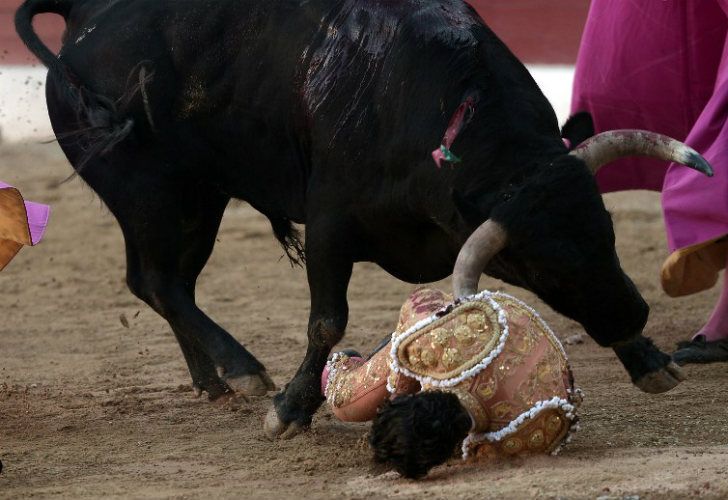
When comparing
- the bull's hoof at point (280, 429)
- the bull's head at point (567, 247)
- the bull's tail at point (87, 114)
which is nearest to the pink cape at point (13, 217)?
the bull's tail at point (87, 114)

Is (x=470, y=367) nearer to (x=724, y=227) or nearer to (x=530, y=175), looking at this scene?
(x=530, y=175)

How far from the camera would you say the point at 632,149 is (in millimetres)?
3273

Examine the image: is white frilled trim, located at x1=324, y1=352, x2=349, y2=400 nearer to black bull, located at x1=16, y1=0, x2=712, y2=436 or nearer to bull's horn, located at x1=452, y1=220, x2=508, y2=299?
black bull, located at x1=16, y1=0, x2=712, y2=436

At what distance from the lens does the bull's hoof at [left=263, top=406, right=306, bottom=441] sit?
3611mm

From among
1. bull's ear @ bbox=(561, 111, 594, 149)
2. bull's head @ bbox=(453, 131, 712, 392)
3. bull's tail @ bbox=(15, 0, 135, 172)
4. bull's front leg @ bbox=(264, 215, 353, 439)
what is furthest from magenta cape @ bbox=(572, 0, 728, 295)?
bull's tail @ bbox=(15, 0, 135, 172)

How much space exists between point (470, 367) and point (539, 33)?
20.4 feet

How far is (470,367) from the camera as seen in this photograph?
2.90 metres

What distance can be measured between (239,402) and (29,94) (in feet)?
17.3

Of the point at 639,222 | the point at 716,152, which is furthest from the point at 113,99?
the point at 639,222

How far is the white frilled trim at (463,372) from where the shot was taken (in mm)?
2904

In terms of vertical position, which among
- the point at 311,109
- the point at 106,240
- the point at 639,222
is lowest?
the point at 106,240

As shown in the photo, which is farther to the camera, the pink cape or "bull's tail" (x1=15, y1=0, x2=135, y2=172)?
"bull's tail" (x1=15, y1=0, x2=135, y2=172)

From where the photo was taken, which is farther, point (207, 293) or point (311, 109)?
point (207, 293)

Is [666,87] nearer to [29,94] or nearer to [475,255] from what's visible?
[475,255]
